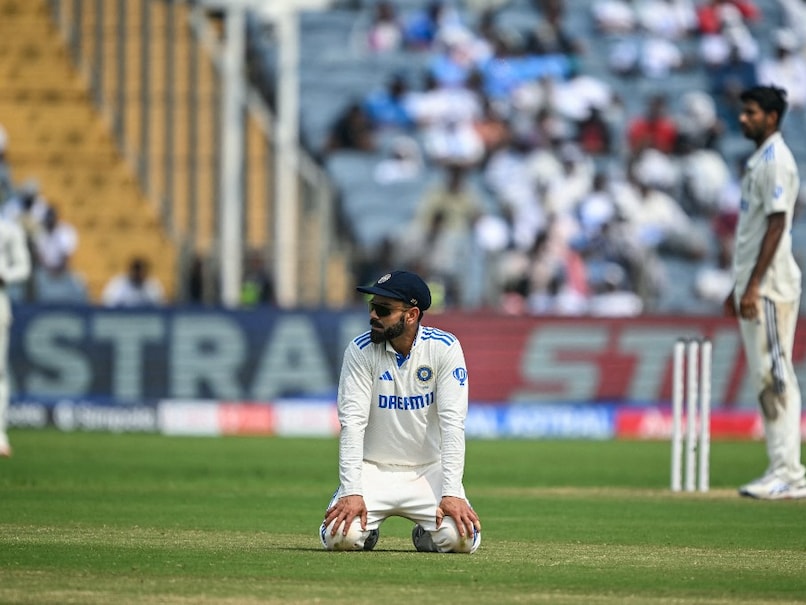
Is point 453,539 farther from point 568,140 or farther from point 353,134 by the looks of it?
point 568,140

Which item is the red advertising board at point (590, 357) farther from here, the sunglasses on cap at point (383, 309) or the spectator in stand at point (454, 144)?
the sunglasses on cap at point (383, 309)

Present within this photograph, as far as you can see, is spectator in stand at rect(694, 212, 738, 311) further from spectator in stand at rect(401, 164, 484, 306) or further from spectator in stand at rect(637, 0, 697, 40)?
spectator in stand at rect(637, 0, 697, 40)

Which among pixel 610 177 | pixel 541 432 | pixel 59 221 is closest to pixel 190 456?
pixel 541 432

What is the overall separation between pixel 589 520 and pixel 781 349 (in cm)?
194

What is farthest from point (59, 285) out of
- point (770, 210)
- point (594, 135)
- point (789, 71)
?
point (789, 71)

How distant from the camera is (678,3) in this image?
26.9 meters

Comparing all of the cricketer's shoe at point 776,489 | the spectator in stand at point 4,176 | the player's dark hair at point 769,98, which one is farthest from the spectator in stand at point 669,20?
the cricketer's shoe at point 776,489

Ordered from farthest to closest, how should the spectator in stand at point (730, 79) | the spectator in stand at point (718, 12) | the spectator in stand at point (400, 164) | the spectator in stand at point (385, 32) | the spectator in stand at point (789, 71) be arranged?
the spectator in stand at point (718, 12) < the spectator in stand at point (789, 71) < the spectator in stand at point (730, 79) < the spectator in stand at point (385, 32) < the spectator in stand at point (400, 164)

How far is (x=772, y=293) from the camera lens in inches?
427

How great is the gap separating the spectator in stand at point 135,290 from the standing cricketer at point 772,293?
10013mm

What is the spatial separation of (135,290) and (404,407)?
1250 cm

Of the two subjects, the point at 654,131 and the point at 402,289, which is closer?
the point at 402,289

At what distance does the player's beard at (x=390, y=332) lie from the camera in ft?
24.7

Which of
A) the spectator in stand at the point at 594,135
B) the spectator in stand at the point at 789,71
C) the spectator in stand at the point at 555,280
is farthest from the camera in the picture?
the spectator in stand at the point at 789,71
